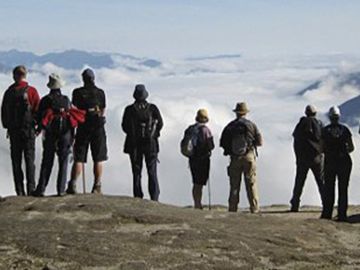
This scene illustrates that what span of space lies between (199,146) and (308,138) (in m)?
2.82

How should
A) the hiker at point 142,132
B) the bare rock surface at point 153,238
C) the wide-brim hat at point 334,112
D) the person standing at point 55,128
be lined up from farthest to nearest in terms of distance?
the hiker at point 142,132, the wide-brim hat at point 334,112, the person standing at point 55,128, the bare rock surface at point 153,238

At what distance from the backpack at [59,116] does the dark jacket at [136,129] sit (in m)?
1.67

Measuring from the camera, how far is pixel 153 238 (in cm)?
1566

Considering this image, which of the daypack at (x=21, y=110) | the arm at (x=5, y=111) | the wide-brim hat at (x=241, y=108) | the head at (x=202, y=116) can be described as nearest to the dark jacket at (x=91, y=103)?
the daypack at (x=21, y=110)

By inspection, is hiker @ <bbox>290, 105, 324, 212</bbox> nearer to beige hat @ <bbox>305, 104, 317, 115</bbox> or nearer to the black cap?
beige hat @ <bbox>305, 104, 317, 115</bbox>

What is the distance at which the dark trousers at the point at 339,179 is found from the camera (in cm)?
1942

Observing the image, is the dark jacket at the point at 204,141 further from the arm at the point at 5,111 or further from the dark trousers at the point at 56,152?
the arm at the point at 5,111

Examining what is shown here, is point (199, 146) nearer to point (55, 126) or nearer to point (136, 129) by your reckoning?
point (136, 129)

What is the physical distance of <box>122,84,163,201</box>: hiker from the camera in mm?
19531

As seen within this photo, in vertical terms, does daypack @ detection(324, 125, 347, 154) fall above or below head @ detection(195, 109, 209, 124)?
below

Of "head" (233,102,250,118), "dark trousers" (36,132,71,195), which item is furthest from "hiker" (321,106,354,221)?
"dark trousers" (36,132,71,195)

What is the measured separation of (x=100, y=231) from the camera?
16.1 meters

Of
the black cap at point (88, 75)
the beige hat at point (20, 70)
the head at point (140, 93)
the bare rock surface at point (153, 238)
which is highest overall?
the beige hat at point (20, 70)

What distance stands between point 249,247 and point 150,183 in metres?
5.11
